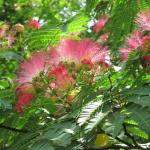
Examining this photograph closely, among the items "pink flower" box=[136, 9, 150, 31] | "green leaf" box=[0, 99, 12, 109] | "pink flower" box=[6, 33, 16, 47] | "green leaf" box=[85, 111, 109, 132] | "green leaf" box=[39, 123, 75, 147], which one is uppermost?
"pink flower" box=[136, 9, 150, 31]

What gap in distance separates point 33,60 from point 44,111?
304 millimetres

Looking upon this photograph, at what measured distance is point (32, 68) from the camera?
2760 millimetres

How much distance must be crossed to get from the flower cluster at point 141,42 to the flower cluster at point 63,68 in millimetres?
159

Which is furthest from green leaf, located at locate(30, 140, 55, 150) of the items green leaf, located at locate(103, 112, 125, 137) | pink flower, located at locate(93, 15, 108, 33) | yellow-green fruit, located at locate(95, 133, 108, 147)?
pink flower, located at locate(93, 15, 108, 33)

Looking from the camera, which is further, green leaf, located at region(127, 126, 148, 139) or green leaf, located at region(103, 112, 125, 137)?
green leaf, located at region(127, 126, 148, 139)

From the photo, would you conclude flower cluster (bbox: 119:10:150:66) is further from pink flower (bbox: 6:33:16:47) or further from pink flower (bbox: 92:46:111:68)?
pink flower (bbox: 6:33:16:47)

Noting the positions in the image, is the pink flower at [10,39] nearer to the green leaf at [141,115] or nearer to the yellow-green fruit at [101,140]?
the yellow-green fruit at [101,140]

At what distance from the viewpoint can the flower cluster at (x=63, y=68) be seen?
8.68 feet

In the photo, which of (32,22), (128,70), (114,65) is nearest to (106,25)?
(114,65)

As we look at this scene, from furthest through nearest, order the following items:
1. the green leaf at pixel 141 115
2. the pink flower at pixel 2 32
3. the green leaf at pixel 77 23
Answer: the pink flower at pixel 2 32 → the green leaf at pixel 77 23 → the green leaf at pixel 141 115

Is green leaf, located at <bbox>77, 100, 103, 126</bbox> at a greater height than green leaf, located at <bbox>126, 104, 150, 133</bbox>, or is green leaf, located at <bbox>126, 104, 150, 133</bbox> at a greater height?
green leaf, located at <bbox>126, 104, 150, 133</bbox>

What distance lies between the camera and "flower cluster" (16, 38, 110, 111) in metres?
2.65

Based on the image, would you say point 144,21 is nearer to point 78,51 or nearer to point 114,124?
point 78,51

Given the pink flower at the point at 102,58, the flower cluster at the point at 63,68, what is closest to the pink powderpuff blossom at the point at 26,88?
the flower cluster at the point at 63,68
